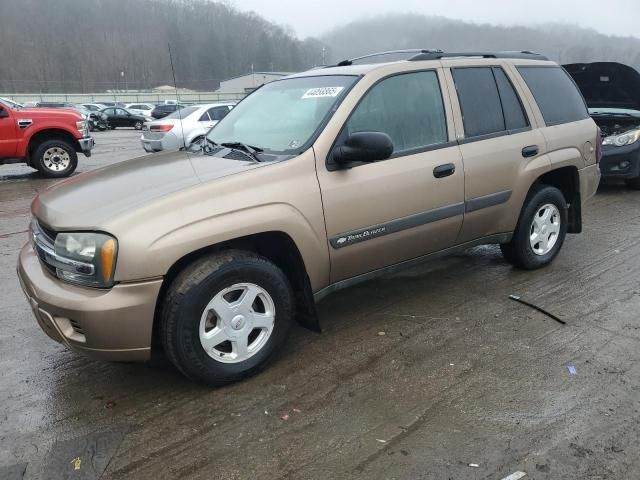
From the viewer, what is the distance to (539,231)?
183 inches

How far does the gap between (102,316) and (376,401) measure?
1463 mm

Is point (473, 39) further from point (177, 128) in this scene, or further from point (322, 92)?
point (322, 92)

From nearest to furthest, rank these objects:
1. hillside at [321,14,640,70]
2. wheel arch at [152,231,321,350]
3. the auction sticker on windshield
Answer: wheel arch at [152,231,321,350], the auction sticker on windshield, hillside at [321,14,640,70]

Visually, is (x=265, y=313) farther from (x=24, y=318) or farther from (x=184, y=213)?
(x=24, y=318)

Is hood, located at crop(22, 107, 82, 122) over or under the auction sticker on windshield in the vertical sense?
over

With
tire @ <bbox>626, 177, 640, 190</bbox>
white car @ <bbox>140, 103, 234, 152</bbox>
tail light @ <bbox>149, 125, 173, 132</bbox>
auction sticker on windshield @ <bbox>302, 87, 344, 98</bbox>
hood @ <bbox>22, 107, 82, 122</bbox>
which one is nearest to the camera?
auction sticker on windshield @ <bbox>302, 87, 344, 98</bbox>

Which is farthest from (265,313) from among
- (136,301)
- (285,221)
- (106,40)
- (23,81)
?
(23,81)

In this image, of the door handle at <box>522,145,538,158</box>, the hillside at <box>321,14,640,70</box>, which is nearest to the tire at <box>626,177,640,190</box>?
the door handle at <box>522,145,538,158</box>

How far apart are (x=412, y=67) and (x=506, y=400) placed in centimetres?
228

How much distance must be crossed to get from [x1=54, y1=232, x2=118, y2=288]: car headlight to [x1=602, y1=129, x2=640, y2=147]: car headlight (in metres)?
7.69

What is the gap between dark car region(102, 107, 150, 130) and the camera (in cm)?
3319

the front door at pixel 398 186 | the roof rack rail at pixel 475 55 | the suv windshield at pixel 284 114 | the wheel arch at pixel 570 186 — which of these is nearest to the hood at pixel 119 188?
the suv windshield at pixel 284 114

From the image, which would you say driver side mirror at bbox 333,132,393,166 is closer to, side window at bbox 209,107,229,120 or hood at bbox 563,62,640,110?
hood at bbox 563,62,640,110

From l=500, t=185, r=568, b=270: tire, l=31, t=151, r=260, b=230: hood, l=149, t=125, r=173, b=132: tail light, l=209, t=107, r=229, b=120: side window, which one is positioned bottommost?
l=500, t=185, r=568, b=270: tire
